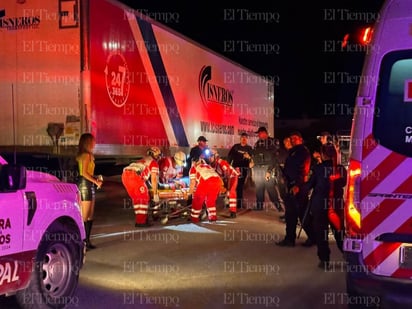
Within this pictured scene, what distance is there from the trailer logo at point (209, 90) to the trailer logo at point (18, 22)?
19.3 feet

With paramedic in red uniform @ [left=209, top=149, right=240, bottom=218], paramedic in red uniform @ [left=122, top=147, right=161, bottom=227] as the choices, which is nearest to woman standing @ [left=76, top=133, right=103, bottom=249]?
paramedic in red uniform @ [left=122, top=147, right=161, bottom=227]

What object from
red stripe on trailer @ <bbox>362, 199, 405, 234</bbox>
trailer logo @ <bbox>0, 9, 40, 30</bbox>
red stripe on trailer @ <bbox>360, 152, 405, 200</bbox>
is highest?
trailer logo @ <bbox>0, 9, 40, 30</bbox>

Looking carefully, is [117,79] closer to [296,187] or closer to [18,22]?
[18,22]

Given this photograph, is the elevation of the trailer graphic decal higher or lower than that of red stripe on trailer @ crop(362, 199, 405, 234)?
higher

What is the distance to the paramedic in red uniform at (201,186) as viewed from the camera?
33.7ft

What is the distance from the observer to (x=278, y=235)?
9.53 metres

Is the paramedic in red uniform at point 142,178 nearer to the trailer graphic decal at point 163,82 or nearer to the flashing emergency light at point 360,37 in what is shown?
the trailer graphic decal at point 163,82

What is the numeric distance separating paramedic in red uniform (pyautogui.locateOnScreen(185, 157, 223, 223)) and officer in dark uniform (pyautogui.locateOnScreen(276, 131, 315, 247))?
2012mm

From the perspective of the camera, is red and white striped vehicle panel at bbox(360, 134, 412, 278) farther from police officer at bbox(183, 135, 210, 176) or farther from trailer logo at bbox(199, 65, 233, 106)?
trailer logo at bbox(199, 65, 233, 106)

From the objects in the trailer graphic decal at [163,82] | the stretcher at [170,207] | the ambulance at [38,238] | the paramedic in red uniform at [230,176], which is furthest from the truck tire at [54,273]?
the trailer graphic decal at [163,82]

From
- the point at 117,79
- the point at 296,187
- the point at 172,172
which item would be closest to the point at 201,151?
the point at 172,172

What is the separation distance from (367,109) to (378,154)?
37cm

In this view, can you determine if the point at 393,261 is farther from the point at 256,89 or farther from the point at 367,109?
the point at 256,89

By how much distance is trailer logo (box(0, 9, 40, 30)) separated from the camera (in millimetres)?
9672
